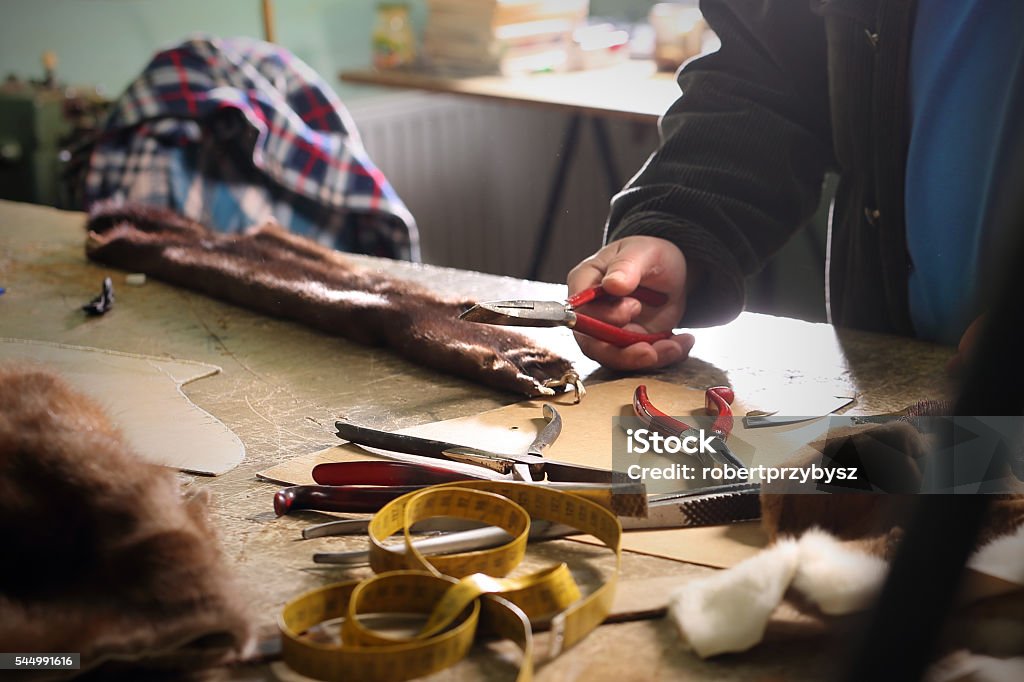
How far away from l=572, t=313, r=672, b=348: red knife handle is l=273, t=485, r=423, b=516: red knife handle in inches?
12.6

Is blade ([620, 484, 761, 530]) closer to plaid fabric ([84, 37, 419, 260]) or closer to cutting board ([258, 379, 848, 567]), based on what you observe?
cutting board ([258, 379, 848, 567])

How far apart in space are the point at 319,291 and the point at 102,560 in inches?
24.2

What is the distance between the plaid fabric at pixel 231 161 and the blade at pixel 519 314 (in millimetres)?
1198

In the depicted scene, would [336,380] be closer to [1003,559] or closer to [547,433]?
[547,433]

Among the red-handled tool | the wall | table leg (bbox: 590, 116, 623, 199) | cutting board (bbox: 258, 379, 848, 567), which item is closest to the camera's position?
cutting board (bbox: 258, 379, 848, 567)

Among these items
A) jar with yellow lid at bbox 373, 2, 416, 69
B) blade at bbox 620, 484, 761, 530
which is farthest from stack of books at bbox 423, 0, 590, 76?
blade at bbox 620, 484, 761, 530

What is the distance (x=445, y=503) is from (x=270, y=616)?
0.14 meters

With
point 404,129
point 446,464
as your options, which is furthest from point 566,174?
point 446,464

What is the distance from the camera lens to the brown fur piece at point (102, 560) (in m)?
0.49

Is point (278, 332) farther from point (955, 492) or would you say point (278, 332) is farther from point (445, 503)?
point (955, 492)

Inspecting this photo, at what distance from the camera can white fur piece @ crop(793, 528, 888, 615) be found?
0.51 m

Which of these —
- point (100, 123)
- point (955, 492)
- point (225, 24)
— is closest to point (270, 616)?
point (955, 492)

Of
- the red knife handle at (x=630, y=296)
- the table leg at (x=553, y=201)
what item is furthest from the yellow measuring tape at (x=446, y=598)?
the table leg at (x=553, y=201)

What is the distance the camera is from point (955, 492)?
29cm
